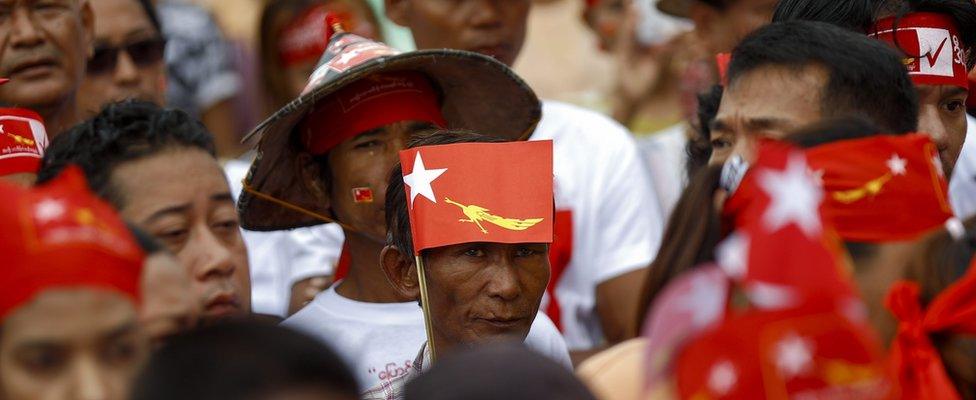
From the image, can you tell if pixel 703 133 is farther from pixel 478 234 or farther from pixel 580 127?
pixel 478 234

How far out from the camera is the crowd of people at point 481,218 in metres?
2.45

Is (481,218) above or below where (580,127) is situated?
above

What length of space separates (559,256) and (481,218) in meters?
1.45

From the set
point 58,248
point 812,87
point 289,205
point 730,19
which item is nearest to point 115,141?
point 289,205

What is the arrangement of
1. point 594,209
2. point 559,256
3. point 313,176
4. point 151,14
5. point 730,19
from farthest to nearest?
point 730,19, point 151,14, point 594,209, point 559,256, point 313,176

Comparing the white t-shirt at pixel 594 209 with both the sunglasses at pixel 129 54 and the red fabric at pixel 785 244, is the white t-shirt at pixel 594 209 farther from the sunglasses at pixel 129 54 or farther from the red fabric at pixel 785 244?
the red fabric at pixel 785 244

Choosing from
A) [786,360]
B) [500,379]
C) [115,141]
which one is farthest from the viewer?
[115,141]

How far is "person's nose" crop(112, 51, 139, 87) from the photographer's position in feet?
18.2

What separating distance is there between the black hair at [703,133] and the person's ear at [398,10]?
135 centimetres

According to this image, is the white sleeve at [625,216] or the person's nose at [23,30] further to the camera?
the white sleeve at [625,216]

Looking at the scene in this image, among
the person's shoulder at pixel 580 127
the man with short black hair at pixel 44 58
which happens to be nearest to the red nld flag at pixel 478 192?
the man with short black hair at pixel 44 58

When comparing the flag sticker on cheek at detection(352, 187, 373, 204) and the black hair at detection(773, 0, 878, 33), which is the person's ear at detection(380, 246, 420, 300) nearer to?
the flag sticker on cheek at detection(352, 187, 373, 204)

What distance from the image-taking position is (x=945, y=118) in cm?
418

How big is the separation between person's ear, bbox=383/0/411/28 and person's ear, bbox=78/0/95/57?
1.16 meters
